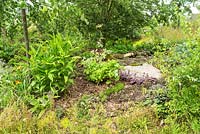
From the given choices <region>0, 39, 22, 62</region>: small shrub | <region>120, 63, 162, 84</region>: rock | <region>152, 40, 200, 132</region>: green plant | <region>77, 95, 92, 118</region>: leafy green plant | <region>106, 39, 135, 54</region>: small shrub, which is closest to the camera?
<region>152, 40, 200, 132</region>: green plant

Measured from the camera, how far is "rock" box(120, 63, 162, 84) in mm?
5832

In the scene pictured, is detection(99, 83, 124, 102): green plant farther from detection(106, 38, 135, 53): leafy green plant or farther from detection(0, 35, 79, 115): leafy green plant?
detection(106, 38, 135, 53): leafy green plant

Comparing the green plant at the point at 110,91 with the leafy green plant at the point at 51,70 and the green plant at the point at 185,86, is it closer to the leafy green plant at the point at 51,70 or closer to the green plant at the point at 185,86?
the leafy green plant at the point at 51,70

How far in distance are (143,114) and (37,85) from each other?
5.49ft

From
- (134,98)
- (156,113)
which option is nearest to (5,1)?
(134,98)

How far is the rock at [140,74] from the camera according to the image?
583 cm

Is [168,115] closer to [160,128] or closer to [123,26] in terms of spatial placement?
[160,128]

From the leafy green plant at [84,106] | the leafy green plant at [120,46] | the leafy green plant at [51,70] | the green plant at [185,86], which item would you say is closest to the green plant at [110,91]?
the leafy green plant at [84,106]

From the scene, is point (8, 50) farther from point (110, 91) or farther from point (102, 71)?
point (110, 91)

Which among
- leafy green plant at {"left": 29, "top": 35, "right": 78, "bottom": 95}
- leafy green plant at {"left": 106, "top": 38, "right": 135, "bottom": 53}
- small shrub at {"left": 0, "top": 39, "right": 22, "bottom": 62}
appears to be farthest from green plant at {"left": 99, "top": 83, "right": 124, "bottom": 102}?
small shrub at {"left": 0, "top": 39, "right": 22, "bottom": 62}

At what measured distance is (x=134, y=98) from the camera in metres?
5.34

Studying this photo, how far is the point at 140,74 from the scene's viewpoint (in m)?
5.98

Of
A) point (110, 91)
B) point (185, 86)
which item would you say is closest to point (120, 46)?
point (110, 91)

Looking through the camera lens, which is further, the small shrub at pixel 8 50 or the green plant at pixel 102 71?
the small shrub at pixel 8 50
